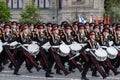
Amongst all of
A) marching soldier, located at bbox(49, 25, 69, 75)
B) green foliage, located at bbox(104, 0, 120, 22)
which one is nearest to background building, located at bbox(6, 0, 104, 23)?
green foliage, located at bbox(104, 0, 120, 22)

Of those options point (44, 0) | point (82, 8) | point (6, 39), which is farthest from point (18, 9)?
point (6, 39)

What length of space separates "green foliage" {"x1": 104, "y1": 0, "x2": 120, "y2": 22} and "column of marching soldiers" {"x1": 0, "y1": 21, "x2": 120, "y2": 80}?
27520 millimetres

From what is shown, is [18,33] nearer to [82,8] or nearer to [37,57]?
[37,57]

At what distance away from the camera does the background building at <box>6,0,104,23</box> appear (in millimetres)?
50562

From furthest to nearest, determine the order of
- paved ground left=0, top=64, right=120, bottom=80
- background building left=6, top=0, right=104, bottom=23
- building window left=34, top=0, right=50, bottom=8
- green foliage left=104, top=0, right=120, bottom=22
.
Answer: building window left=34, top=0, right=50, bottom=8
background building left=6, top=0, right=104, bottom=23
green foliage left=104, top=0, right=120, bottom=22
paved ground left=0, top=64, right=120, bottom=80

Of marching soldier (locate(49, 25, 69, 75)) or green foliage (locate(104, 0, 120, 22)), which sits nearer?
marching soldier (locate(49, 25, 69, 75))

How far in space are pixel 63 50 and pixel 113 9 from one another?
31.3m

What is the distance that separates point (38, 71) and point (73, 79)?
234cm

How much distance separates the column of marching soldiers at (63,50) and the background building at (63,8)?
2932 centimetres

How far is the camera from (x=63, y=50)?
55.4 ft

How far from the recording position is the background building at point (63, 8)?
5056 centimetres

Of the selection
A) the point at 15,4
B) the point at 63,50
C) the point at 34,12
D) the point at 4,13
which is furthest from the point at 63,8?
the point at 63,50

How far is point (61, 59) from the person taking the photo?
17.4 metres

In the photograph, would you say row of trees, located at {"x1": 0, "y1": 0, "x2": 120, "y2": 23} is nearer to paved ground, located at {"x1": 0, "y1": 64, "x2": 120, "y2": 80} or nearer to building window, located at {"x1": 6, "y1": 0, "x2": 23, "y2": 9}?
building window, located at {"x1": 6, "y1": 0, "x2": 23, "y2": 9}
